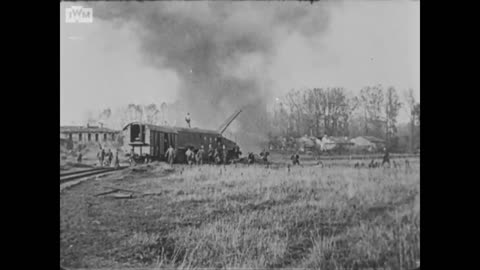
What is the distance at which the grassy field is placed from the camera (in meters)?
3.80

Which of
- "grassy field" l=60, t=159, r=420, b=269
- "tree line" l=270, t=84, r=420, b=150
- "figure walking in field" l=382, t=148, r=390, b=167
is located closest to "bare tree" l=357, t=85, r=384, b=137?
"tree line" l=270, t=84, r=420, b=150

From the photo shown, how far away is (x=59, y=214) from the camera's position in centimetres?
395

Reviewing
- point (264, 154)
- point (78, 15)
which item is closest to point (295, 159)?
point (264, 154)

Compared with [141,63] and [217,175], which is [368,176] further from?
[141,63]

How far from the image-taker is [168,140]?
3912mm

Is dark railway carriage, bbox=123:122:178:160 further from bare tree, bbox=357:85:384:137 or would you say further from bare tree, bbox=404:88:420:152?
bare tree, bbox=404:88:420:152

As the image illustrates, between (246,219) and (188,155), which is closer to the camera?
(246,219)

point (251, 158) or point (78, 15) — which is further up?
point (78, 15)

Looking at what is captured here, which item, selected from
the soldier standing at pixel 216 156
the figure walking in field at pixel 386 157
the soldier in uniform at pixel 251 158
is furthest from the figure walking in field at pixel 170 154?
the figure walking in field at pixel 386 157

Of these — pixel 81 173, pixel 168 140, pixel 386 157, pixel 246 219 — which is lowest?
pixel 246 219

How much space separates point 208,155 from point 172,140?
242 mm

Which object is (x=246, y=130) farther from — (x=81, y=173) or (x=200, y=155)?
(x=81, y=173)
